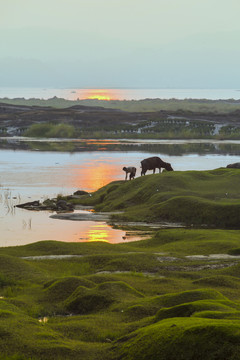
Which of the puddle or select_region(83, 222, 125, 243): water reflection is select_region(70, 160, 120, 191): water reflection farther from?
the puddle

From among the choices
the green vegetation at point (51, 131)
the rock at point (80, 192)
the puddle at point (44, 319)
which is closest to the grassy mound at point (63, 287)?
the puddle at point (44, 319)

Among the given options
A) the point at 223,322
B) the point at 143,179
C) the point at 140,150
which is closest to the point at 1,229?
the point at 143,179

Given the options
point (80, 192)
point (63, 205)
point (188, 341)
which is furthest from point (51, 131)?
point (188, 341)

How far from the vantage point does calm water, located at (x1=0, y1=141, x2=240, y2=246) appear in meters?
24.6

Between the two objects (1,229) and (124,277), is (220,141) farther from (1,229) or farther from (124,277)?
Result: (124,277)

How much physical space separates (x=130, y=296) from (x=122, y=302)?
621 mm

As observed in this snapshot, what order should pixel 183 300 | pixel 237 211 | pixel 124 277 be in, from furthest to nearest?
pixel 237 211, pixel 124 277, pixel 183 300

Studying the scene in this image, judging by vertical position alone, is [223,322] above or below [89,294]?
above

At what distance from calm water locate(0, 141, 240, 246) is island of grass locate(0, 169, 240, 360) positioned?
3.69m

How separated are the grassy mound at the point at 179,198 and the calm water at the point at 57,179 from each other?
2709 mm

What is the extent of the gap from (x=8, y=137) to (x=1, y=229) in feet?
206

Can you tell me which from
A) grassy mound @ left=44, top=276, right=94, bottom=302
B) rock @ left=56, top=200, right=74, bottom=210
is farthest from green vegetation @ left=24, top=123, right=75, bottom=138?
grassy mound @ left=44, top=276, right=94, bottom=302

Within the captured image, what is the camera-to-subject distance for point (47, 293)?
42.6 feet

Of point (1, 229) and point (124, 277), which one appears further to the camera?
point (1, 229)
